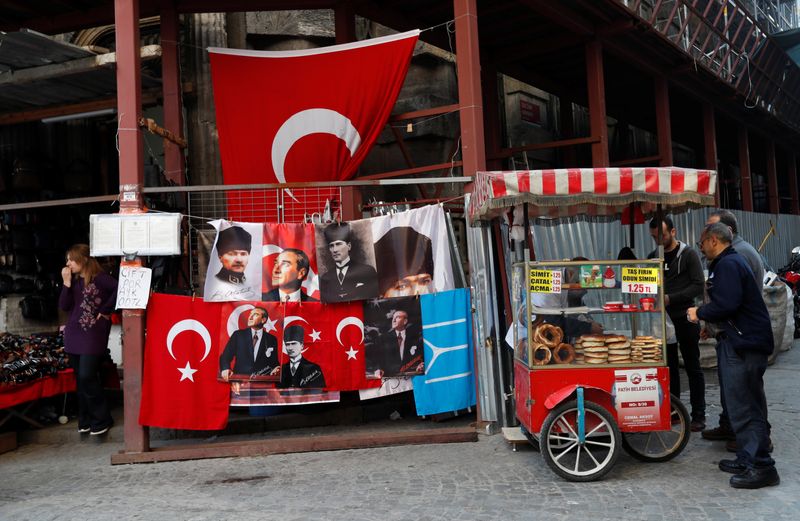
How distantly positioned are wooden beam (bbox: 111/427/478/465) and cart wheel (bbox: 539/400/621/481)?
4.49ft

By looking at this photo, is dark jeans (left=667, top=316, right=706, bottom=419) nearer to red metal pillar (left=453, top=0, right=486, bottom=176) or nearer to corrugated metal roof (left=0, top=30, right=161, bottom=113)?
red metal pillar (left=453, top=0, right=486, bottom=176)

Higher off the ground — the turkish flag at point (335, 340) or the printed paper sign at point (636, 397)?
the turkish flag at point (335, 340)

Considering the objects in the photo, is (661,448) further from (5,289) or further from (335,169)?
(5,289)

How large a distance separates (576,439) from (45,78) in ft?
25.4

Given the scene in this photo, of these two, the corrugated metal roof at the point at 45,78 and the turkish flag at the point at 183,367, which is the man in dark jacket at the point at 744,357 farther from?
the corrugated metal roof at the point at 45,78

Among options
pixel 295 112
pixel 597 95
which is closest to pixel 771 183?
pixel 597 95

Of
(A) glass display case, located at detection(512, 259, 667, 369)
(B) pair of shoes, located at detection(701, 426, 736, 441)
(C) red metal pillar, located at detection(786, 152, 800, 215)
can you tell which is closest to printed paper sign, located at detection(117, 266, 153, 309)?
(A) glass display case, located at detection(512, 259, 667, 369)

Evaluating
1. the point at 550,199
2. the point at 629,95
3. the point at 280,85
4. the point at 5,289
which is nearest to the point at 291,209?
the point at 280,85

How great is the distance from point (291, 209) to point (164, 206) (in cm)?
179

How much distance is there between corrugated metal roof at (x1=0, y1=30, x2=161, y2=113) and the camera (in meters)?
7.86

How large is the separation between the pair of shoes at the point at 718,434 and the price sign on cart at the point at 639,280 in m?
1.67

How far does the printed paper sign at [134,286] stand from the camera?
6641 mm

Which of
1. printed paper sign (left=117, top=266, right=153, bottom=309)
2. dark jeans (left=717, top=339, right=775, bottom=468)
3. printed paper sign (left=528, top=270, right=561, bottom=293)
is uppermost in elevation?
printed paper sign (left=117, top=266, right=153, bottom=309)

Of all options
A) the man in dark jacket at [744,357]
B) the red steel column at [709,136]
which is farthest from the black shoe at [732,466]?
the red steel column at [709,136]
